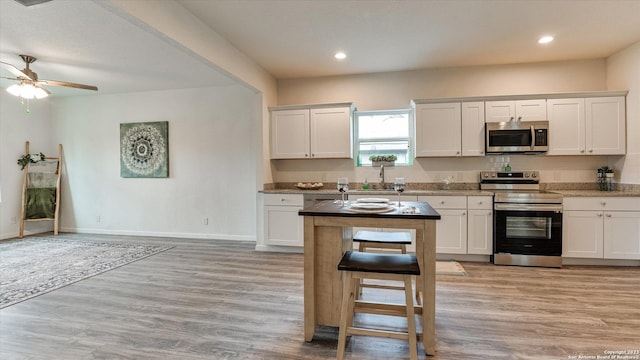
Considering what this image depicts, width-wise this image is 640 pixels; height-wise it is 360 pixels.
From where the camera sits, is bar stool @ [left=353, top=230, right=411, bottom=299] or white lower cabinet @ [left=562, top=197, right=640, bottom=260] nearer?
bar stool @ [left=353, top=230, right=411, bottom=299]

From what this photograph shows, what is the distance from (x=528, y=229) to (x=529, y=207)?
0.27 meters

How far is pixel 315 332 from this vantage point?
7.19 feet

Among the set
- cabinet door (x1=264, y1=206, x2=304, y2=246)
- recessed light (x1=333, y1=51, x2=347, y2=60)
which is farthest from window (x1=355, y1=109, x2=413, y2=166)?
cabinet door (x1=264, y1=206, x2=304, y2=246)

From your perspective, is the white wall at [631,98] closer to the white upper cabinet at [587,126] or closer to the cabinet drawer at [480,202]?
the white upper cabinet at [587,126]

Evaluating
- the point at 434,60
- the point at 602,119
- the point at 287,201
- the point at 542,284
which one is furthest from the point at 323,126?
the point at 602,119

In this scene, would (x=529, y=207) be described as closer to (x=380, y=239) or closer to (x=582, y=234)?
(x=582, y=234)

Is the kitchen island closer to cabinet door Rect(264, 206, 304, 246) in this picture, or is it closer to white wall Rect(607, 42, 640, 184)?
cabinet door Rect(264, 206, 304, 246)

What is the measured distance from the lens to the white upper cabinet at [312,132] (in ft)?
14.8

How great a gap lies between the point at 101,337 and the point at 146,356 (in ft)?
1.67

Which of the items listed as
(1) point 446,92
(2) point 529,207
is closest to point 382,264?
(2) point 529,207

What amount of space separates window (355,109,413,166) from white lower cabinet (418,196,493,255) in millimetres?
1016

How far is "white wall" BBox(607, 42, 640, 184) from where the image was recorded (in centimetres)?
367

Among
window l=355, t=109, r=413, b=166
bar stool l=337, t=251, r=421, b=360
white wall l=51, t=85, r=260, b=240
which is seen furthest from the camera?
white wall l=51, t=85, r=260, b=240

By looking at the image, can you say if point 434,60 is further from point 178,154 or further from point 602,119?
point 178,154
